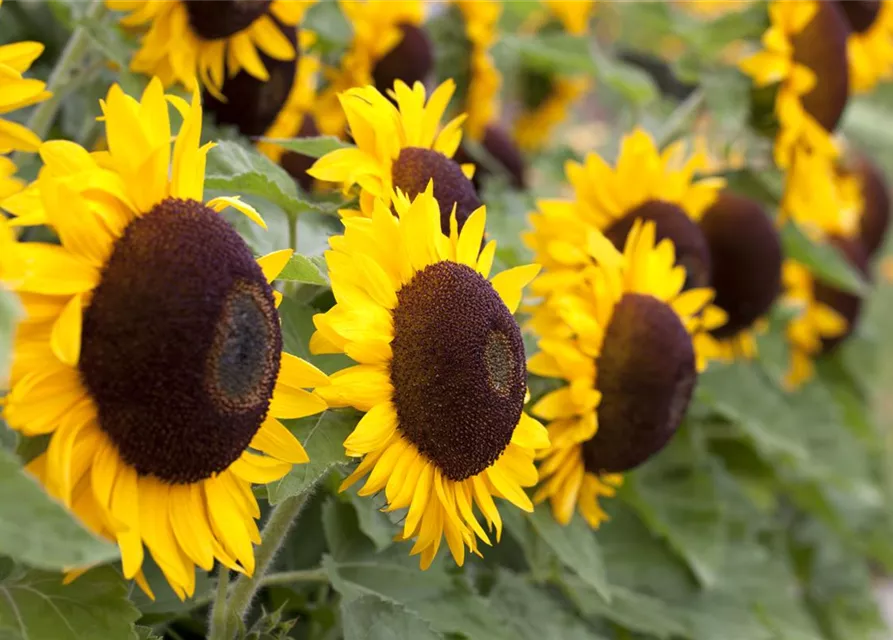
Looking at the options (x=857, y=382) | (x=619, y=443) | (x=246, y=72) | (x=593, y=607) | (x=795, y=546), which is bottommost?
(x=795, y=546)

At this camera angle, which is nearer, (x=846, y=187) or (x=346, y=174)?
(x=346, y=174)

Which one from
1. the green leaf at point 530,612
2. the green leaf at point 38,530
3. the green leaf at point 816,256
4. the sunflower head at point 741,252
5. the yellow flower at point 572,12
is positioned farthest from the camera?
the yellow flower at point 572,12

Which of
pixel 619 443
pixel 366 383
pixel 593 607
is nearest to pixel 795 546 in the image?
pixel 593 607

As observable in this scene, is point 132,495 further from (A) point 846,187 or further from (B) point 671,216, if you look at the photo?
(A) point 846,187

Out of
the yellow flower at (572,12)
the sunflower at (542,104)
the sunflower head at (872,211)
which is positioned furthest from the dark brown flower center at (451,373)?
the sunflower head at (872,211)

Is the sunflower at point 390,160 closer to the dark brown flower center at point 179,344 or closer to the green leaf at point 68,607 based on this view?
the dark brown flower center at point 179,344

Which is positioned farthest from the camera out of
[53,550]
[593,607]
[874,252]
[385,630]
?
[874,252]

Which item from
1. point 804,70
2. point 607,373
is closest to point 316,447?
point 607,373
